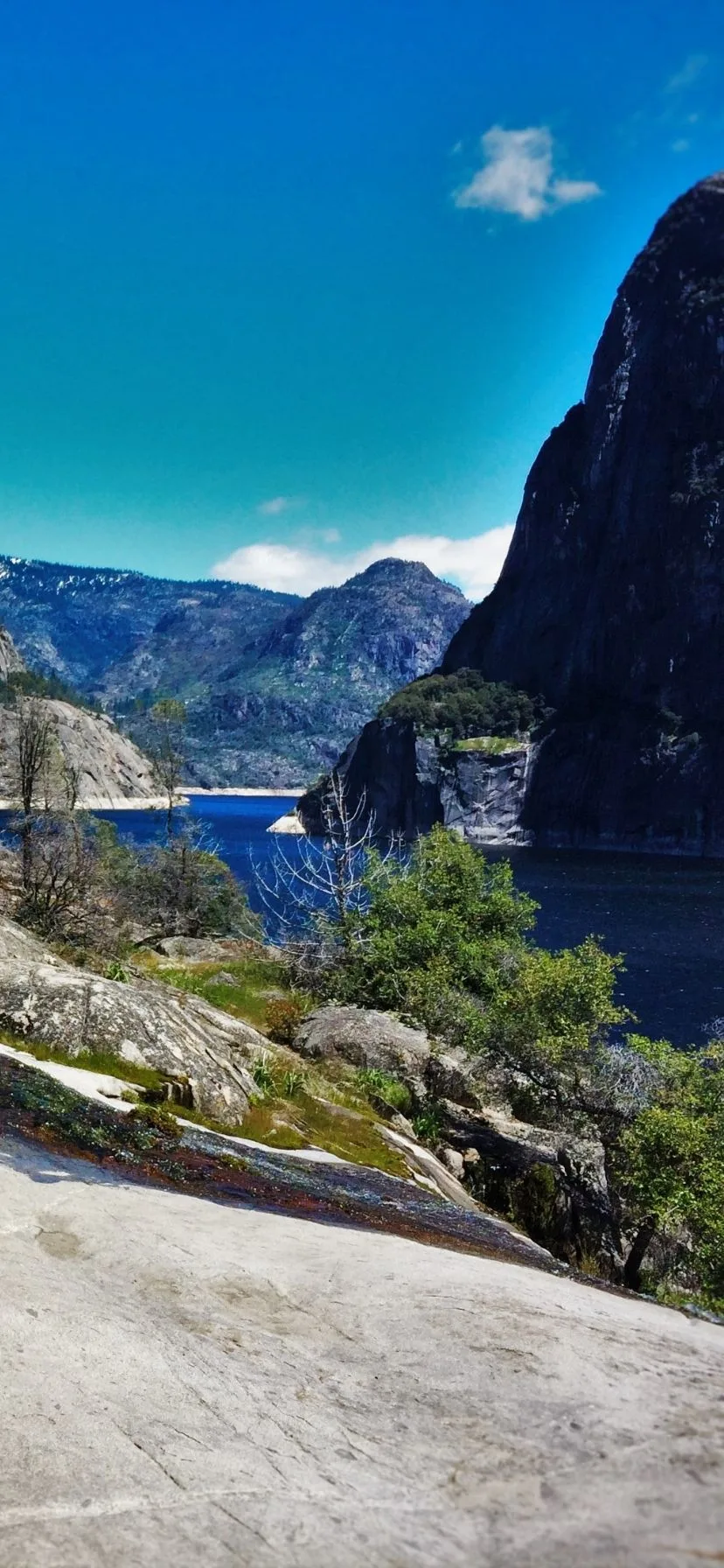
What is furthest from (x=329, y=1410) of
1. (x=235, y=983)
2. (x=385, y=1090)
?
(x=235, y=983)

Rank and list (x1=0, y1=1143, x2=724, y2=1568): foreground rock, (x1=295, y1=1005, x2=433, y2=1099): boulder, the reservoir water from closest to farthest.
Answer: (x1=0, y1=1143, x2=724, y2=1568): foreground rock, (x1=295, y1=1005, x2=433, y2=1099): boulder, the reservoir water

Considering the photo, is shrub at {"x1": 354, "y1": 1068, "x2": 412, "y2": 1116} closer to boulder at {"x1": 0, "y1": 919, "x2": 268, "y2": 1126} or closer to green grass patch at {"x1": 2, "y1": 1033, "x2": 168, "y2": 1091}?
boulder at {"x1": 0, "y1": 919, "x2": 268, "y2": 1126}

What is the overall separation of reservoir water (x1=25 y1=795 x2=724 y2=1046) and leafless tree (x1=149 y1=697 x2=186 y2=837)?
4.83 metres

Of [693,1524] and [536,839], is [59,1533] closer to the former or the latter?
[693,1524]

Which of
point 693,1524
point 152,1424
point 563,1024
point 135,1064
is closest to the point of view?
point 693,1524

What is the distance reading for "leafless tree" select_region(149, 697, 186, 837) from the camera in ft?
194

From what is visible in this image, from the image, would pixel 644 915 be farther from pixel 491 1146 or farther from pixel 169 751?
pixel 491 1146

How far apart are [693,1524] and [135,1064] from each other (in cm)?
952

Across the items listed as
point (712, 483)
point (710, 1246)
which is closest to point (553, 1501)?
point (710, 1246)

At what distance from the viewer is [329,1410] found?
505cm

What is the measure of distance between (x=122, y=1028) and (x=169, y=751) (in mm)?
48017

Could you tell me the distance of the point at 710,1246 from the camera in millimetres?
15477

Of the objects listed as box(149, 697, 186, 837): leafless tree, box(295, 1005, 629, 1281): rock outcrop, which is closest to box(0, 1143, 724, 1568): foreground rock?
box(295, 1005, 629, 1281): rock outcrop

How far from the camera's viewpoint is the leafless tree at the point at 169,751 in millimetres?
59031
